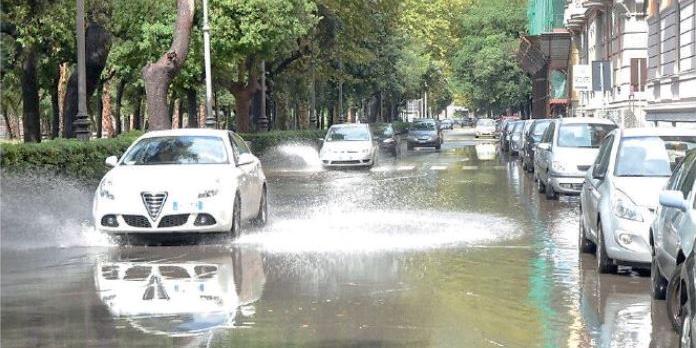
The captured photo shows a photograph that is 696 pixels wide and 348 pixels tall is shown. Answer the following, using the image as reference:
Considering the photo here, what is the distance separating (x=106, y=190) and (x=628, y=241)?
21.7 feet

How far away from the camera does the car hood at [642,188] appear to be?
37.1ft

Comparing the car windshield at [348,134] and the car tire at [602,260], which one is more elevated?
the car windshield at [348,134]

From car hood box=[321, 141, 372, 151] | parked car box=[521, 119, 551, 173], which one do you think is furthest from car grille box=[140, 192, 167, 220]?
car hood box=[321, 141, 372, 151]

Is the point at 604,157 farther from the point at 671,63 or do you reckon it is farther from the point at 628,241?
the point at 671,63

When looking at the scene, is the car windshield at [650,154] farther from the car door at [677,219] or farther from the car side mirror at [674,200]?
the car side mirror at [674,200]

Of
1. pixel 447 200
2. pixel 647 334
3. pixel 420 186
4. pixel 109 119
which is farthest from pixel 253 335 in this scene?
pixel 109 119

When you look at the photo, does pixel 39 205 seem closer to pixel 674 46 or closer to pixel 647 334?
pixel 647 334

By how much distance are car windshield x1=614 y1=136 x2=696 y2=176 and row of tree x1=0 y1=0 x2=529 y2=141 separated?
18063 mm

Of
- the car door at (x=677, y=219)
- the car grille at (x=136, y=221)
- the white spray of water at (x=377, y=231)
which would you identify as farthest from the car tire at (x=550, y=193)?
the car door at (x=677, y=219)

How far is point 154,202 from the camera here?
14086mm

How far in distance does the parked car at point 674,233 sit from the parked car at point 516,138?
110 feet

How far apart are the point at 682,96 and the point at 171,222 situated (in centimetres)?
2028

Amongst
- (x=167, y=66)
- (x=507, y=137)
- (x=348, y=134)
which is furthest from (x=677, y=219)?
(x=507, y=137)

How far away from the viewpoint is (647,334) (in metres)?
8.34
